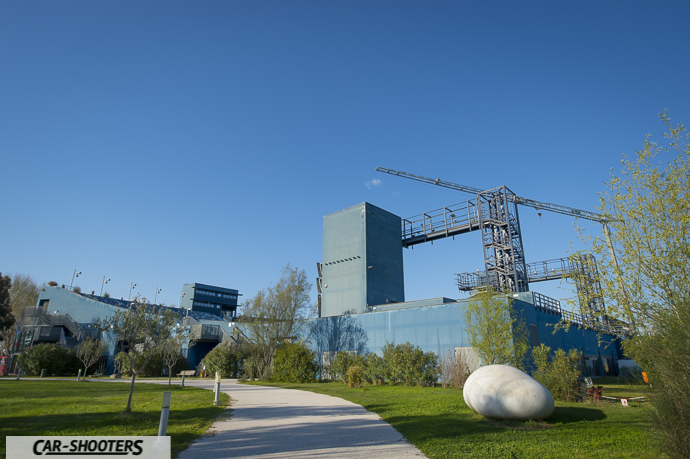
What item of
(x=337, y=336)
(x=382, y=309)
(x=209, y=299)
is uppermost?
(x=209, y=299)

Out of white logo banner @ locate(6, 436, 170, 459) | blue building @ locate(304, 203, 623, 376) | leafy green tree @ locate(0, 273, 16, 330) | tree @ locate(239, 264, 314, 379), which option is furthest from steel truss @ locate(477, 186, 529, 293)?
leafy green tree @ locate(0, 273, 16, 330)

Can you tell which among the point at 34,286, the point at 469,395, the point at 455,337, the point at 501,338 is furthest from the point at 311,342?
the point at 34,286

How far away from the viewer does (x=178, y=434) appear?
8977mm

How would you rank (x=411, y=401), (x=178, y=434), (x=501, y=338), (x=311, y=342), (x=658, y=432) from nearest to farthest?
(x=658, y=432), (x=178, y=434), (x=411, y=401), (x=501, y=338), (x=311, y=342)

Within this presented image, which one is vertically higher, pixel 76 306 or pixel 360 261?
pixel 360 261

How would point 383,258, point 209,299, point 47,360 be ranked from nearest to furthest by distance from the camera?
point 47,360 → point 383,258 → point 209,299

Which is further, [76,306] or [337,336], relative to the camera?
[76,306]

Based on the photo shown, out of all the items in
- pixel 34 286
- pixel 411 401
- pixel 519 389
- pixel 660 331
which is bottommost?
pixel 411 401

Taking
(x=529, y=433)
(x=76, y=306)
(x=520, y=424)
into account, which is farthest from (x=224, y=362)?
(x=529, y=433)

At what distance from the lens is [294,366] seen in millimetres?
29844

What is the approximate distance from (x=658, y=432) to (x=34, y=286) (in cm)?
7834

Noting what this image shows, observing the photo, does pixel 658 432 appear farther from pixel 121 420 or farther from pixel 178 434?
pixel 121 420

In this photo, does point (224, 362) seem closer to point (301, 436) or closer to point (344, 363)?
point (344, 363)

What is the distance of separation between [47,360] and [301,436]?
39.5m
